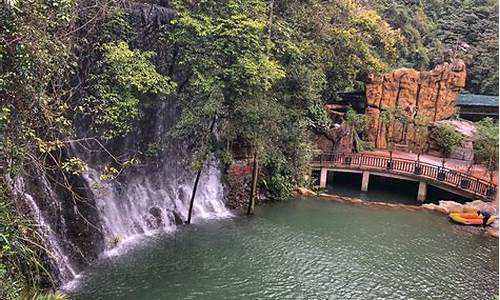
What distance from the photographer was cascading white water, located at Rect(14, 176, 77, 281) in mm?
11516

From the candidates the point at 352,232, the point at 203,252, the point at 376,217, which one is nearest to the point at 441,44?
the point at 376,217

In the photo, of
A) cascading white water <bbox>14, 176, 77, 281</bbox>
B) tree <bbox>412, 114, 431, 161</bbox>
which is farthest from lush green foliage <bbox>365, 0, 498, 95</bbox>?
cascading white water <bbox>14, 176, 77, 281</bbox>

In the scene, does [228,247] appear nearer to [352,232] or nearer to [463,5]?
[352,232]

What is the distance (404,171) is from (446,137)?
4993 mm

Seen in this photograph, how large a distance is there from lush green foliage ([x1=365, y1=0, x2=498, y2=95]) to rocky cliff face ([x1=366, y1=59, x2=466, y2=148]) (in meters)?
5.77

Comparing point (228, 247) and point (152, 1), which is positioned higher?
point (152, 1)

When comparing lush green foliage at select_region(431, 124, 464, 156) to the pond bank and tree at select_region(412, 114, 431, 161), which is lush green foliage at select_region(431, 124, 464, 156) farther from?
the pond bank

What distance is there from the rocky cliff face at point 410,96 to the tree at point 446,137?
4.03 ft

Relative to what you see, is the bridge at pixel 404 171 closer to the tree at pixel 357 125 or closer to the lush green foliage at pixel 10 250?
the tree at pixel 357 125

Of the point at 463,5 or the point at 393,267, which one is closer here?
the point at 393,267

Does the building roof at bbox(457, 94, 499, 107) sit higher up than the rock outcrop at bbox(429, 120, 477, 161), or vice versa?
the building roof at bbox(457, 94, 499, 107)

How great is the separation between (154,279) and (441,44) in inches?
1342

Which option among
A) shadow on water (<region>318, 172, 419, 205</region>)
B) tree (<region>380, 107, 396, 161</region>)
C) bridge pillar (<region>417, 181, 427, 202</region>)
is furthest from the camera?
tree (<region>380, 107, 396, 161</region>)

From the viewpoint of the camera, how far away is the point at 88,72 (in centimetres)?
1402
